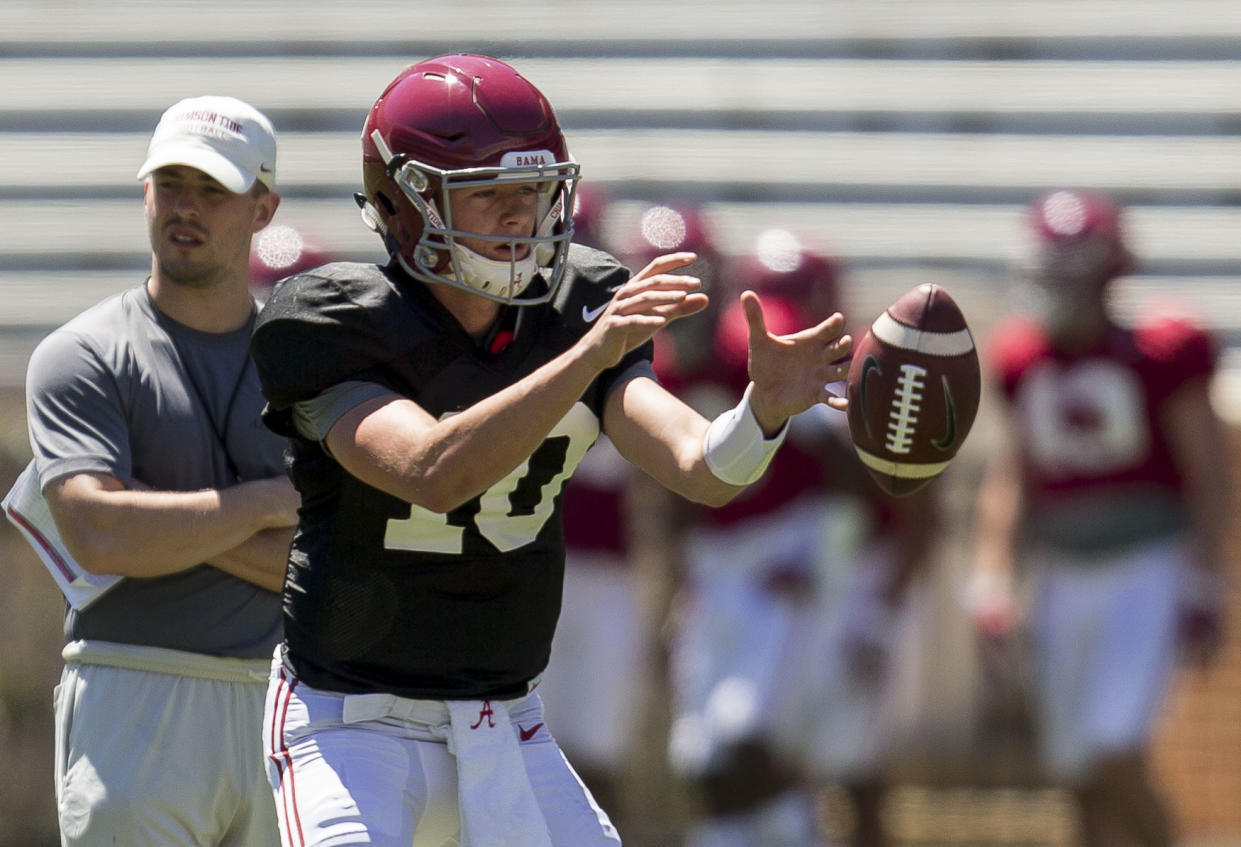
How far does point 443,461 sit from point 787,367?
0.49 meters

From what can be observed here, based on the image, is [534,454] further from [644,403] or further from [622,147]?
[622,147]

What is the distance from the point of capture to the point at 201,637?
11.3 feet

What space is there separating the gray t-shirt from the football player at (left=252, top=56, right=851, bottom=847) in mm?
529

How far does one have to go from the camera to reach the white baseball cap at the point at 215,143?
3.48m

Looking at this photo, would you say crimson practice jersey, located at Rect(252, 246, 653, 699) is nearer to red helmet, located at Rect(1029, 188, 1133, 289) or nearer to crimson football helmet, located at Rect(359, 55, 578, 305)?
crimson football helmet, located at Rect(359, 55, 578, 305)

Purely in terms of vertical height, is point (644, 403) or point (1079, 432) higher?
point (644, 403)

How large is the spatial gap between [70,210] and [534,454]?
604 cm

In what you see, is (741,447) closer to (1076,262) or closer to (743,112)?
(1076,262)

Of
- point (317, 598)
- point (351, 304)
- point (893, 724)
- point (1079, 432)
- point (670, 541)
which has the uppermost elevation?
point (351, 304)

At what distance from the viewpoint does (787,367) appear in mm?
2680

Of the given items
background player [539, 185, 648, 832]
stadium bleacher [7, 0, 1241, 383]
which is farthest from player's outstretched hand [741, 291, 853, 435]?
stadium bleacher [7, 0, 1241, 383]

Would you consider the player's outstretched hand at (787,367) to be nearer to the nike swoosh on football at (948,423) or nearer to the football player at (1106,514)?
the nike swoosh on football at (948,423)

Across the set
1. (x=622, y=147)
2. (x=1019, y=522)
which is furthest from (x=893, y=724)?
(x=622, y=147)

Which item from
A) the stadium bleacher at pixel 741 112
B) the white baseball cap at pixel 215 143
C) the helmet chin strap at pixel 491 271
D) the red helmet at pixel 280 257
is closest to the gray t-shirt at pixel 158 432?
the white baseball cap at pixel 215 143
